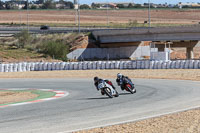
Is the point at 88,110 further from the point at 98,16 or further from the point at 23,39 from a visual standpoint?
the point at 98,16

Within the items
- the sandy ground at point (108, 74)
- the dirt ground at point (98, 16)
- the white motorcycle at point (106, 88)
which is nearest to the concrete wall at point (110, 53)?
the sandy ground at point (108, 74)

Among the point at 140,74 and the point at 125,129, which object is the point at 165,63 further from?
the point at 125,129

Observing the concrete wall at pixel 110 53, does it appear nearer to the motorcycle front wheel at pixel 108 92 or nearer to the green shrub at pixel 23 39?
the green shrub at pixel 23 39

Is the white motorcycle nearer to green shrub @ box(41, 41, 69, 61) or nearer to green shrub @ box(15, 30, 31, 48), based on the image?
green shrub @ box(41, 41, 69, 61)

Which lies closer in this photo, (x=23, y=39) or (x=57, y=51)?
(x=57, y=51)

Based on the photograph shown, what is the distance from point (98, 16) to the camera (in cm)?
13012

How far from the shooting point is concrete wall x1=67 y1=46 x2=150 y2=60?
62.2 meters

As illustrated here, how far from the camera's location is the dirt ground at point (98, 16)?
122625mm

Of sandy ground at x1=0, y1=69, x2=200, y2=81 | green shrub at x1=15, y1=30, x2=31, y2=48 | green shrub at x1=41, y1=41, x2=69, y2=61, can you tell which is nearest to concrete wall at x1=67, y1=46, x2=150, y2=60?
green shrub at x1=41, y1=41, x2=69, y2=61

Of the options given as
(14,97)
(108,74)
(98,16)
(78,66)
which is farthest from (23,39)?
(98,16)

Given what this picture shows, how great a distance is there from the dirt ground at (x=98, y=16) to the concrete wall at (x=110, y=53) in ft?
189

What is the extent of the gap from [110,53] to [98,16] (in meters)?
68.7

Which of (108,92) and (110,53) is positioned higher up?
(108,92)

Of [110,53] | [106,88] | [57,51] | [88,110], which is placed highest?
[106,88]
